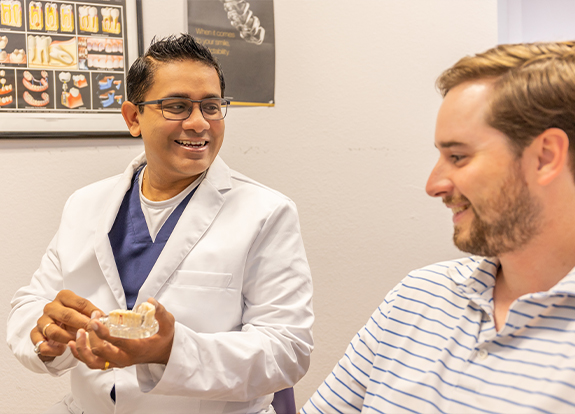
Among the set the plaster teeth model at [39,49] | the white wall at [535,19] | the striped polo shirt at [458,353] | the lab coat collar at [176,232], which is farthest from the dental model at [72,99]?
the white wall at [535,19]

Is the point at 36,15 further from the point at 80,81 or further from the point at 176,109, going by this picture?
the point at 176,109

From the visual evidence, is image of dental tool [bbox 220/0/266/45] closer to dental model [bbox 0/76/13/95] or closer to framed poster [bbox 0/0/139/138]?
framed poster [bbox 0/0/139/138]

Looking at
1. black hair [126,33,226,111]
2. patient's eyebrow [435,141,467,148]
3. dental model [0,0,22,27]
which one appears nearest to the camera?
patient's eyebrow [435,141,467,148]

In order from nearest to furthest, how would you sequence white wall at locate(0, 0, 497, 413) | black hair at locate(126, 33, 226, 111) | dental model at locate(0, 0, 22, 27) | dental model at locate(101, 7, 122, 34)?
black hair at locate(126, 33, 226, 111)
dental model at locate(0, 0, 22, 27)
dental model at locate(101, 7, 122, 34)
white wall at locate(0, 0, 497, 413)

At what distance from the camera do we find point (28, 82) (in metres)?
1.82

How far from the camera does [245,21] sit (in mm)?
2092

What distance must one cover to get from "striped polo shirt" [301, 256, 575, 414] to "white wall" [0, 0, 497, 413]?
1.12m

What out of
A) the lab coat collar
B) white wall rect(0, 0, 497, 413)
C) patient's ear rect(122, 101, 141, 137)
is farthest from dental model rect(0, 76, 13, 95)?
the lab coat collar

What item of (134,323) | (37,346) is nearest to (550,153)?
(134,323)

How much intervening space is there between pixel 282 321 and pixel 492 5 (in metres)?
1.84

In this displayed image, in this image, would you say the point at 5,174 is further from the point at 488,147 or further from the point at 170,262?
the point at 488,147

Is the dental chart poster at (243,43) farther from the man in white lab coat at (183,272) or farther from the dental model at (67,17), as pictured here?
the man in white lab coat at (183,272)

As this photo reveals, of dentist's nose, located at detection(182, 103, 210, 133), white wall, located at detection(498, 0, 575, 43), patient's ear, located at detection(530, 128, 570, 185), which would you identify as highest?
white wall, located at detection(498, 0, 575, 43)

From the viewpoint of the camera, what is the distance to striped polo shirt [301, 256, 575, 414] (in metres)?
0.83
